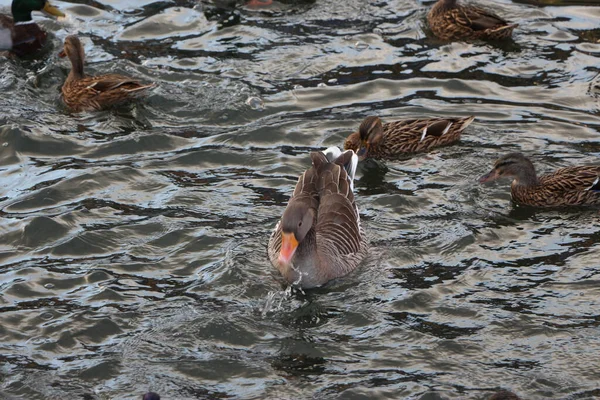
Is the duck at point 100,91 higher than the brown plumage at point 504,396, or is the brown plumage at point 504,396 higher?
the duck at point 100,91

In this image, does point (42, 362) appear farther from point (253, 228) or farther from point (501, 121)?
point (501, 121)

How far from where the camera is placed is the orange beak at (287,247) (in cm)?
917

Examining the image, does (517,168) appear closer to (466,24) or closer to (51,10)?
(466,24)

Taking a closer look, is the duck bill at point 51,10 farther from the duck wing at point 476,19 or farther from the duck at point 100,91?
the duck wing at point 476,19

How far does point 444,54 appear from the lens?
14656 mm

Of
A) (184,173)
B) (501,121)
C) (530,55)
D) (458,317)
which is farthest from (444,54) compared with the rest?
(458,317)

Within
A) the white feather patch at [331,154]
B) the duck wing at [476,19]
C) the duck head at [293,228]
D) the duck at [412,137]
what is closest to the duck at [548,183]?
the duck at [412,137]

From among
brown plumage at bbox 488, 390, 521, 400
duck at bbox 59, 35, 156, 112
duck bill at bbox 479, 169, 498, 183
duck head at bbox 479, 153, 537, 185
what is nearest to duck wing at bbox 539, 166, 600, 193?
duck head at bbox 479, 153, 537, 185

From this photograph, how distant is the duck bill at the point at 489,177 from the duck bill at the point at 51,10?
763 centimetres

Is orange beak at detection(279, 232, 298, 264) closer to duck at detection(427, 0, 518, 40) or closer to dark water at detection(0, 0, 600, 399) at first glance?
dark water at detection(0, 0, 600, 399)

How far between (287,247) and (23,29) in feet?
24.5

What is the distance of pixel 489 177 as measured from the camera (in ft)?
36.4

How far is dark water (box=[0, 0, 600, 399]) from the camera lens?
8.16 meters

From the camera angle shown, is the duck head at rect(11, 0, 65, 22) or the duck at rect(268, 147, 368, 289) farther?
the duck head at rect(11, 0, 65, 22)
